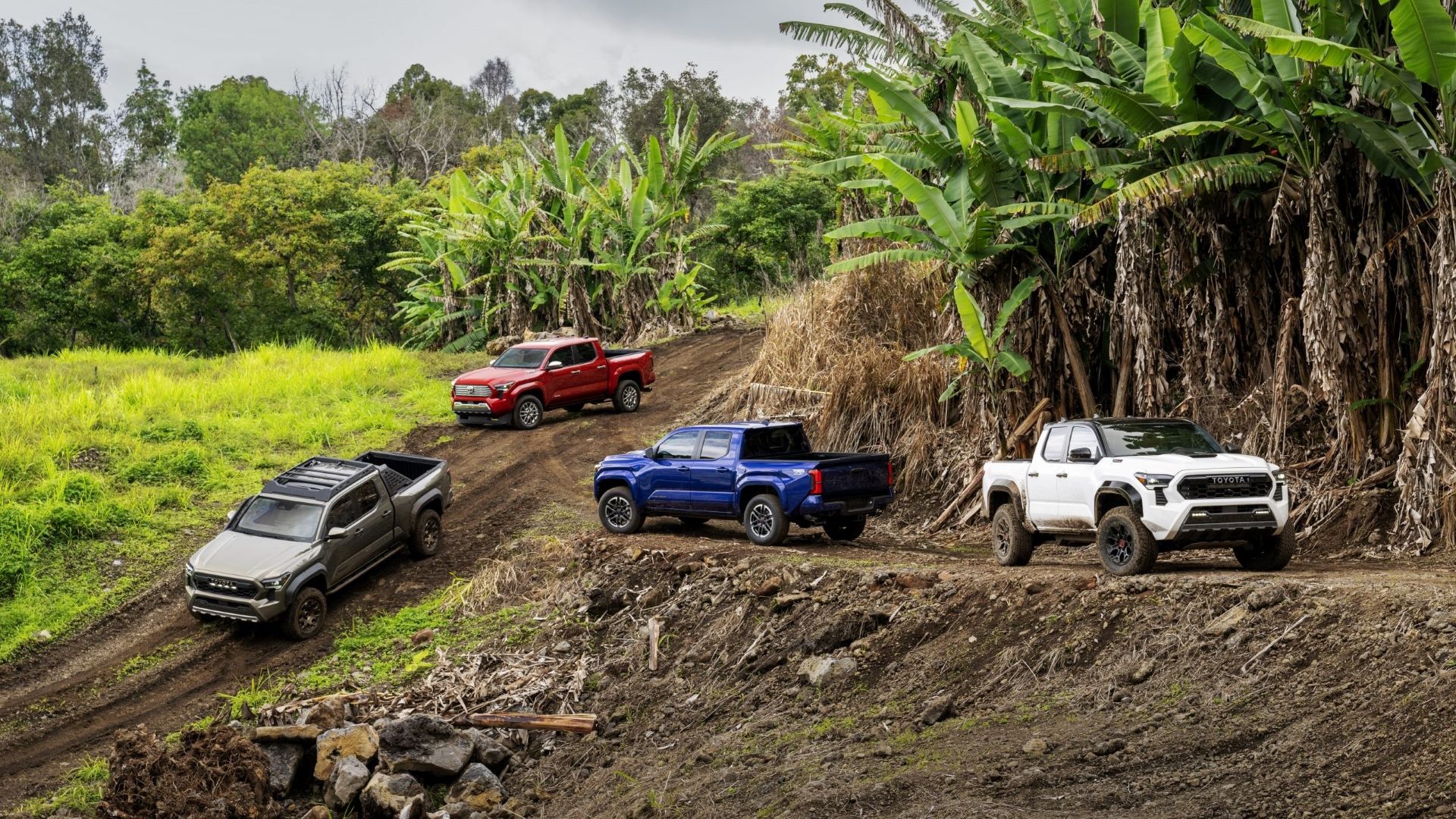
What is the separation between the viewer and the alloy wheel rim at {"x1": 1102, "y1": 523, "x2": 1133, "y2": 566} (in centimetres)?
1162

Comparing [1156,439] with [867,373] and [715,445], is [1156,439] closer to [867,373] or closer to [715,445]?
[715,445]

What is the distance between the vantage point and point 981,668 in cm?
1048

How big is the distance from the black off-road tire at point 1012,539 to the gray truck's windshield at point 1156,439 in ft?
5.31

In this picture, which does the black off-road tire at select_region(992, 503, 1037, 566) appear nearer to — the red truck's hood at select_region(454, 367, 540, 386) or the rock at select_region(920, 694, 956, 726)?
the rock at select_region(920, 694, 956, 726)

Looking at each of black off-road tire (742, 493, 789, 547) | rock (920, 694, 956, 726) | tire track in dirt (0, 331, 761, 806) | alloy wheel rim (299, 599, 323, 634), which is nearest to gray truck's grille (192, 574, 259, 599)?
alloy wheel rim (299, 599, 323, 634)

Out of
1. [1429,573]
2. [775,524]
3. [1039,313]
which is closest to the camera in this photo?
[1429,573]

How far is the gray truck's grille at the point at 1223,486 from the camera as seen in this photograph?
11.2m

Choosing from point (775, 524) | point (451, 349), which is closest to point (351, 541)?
point (775, 524)

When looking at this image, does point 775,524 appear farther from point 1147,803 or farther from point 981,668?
point 1147,803

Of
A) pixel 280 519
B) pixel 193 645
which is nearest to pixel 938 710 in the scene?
pixel 280 519

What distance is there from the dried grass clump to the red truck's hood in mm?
4309

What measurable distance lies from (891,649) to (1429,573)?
16.0 ft

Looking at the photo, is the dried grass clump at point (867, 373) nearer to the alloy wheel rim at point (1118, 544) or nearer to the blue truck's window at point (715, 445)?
the blue truck's window at point (715, 445)

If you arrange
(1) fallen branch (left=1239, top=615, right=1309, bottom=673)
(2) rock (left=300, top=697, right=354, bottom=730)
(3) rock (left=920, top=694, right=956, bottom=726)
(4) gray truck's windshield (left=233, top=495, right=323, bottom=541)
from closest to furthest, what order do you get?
(1) fallen branch (left=1239, top=615, right=1309, bottom=673) → (3) rock (left=920, top=694, right=956, bottom=726) → (2) rock (left=300, top=697, right=354, bottom=730) → (4) gray truck's windshield (left=233, top=495, right=323, bottom=541)
